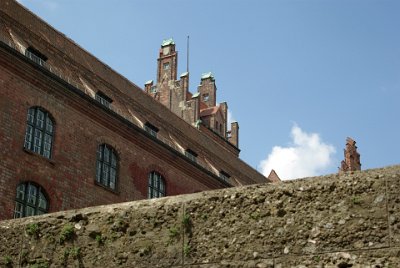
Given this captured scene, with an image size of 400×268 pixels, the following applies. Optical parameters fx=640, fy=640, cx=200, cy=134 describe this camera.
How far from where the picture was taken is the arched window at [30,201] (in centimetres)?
2112

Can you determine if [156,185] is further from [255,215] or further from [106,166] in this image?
[255,215]

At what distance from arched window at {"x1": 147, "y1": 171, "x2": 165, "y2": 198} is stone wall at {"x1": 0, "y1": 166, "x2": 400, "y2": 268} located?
23988 mm

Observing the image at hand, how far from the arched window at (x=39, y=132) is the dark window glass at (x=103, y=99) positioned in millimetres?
4230

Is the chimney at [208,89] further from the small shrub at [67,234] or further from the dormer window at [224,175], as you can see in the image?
the small shrub at [67,234]

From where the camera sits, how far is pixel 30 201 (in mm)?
21828

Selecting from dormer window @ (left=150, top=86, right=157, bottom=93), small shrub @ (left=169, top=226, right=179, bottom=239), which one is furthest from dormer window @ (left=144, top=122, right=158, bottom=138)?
small shrub @ (left=169, top=226, right=179, bottom=239)

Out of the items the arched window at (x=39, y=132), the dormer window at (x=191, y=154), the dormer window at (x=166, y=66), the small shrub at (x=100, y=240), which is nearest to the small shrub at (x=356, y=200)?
the small shrub at (x=100, y=240)

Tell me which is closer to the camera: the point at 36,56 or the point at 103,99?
the point at 36,56

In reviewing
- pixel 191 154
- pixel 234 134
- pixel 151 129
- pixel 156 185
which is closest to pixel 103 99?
pixel 151 129

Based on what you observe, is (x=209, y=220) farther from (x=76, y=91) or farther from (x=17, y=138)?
(x=76, y=91)

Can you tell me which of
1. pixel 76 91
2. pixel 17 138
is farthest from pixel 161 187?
pixel 17 138

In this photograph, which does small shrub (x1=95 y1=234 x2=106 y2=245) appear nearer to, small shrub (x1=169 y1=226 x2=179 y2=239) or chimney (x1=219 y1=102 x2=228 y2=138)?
small shrub (x1=169 y1=226 x2=179 y2=239)

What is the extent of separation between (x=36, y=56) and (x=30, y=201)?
6253 mm

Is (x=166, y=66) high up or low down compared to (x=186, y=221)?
up
